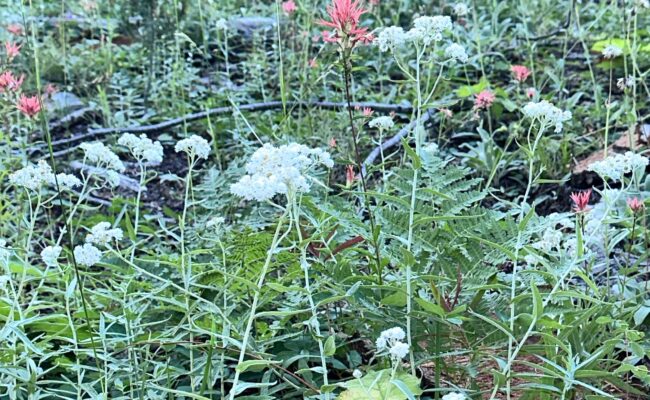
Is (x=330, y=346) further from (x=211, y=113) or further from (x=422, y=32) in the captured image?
(x=211, y=113)

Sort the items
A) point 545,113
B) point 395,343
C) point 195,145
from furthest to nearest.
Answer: point 195,145 < point 545,113 < point 395,343

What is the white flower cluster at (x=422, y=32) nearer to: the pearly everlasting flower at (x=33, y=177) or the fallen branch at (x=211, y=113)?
A: the pearly everlasting flower at (x=33, y=177)

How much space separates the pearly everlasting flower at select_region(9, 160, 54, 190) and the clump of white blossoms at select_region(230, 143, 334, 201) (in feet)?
2.00

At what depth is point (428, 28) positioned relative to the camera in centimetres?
172

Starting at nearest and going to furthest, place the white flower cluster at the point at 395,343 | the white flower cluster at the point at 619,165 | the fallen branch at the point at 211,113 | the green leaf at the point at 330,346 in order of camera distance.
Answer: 1. the white flower cluster at the point at 395,343
2. the green leaf at the point at 330,346
3. the white flower cluster at the point at 619,165
4. the fallen branch at the point at 211,113

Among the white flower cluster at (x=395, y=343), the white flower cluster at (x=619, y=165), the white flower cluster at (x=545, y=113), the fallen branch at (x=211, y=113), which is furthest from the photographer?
the fallen branch at (x=211, y=113)

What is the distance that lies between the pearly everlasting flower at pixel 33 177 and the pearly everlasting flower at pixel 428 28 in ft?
2.67

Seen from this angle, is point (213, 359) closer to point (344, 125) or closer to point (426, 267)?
point (426, 267)

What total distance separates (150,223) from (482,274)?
175 cm

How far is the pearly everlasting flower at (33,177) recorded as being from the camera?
181cm

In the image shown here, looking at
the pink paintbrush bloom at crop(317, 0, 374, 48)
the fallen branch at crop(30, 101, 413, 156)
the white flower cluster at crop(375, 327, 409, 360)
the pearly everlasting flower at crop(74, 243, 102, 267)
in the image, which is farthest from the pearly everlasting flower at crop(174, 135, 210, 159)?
the fallen branch at crop(30, 101, 413, 156)

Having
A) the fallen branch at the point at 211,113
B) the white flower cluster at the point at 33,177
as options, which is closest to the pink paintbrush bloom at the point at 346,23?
the white flower cluster at the point at 33,177

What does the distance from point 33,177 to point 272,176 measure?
2.32 feet

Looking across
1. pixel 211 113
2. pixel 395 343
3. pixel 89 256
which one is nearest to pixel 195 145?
pixel 89 256
